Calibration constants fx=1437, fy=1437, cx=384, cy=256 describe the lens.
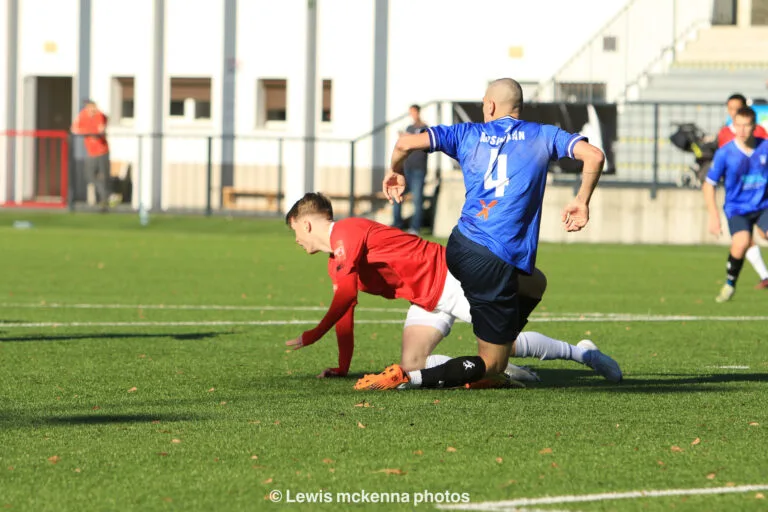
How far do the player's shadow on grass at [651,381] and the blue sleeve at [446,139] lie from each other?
5.58ft

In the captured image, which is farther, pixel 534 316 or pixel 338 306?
pixel 534 316

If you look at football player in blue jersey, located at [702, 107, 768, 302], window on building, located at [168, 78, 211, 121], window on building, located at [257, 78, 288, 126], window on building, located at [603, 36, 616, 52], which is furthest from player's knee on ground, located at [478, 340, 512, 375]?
window on building, located at [168, 78, 211, 121]

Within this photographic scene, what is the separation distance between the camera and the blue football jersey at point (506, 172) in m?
7.39

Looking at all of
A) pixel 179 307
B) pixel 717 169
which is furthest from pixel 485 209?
pixel 717 169

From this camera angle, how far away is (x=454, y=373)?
7816 mm

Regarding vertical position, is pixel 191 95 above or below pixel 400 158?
above

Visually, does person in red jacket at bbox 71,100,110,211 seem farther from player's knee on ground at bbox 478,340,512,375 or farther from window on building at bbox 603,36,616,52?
player's knee on ground at bbox 478,340,512,375

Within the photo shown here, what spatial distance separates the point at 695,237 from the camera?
82.9ft

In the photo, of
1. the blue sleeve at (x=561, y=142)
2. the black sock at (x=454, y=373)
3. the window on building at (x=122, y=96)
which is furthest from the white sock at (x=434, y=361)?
the window on building at (x=122, y=96)

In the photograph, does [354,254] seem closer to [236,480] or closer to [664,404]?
[664,404]

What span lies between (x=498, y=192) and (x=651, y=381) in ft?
6.18

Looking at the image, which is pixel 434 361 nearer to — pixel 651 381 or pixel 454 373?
pixel 454 373

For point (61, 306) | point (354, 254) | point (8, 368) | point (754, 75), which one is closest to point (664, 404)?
point (354, 254)

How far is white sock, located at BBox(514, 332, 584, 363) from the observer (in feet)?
27.2
